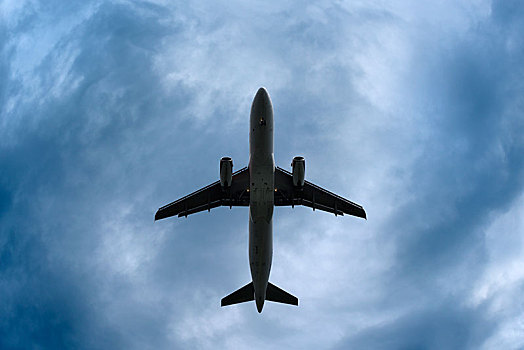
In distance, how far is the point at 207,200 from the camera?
50.3m

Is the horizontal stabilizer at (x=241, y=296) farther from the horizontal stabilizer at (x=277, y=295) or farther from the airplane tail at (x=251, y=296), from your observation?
the horizontal stabilizer at (x=277, y=295)

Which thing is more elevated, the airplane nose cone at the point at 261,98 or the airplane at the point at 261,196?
the airplane nose cone at the point at 261,98

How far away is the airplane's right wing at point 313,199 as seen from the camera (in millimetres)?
48925

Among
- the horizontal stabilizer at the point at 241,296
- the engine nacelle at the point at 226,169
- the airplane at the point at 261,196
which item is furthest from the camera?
the horizontal stabilizer at the point at 241,296

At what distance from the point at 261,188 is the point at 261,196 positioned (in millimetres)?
798

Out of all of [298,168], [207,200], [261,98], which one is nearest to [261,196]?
[298,168]

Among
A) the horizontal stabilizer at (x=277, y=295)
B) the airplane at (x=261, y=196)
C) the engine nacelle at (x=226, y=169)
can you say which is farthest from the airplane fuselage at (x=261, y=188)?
the horizontal stabilizer at (x=277, y=295)

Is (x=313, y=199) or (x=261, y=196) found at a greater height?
(x=313, y=199)

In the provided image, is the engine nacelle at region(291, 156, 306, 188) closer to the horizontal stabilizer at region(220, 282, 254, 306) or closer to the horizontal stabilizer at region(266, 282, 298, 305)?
the horizontal stabilizer at region(266, 282, 298, 305)

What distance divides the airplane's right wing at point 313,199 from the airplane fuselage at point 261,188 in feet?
18.5

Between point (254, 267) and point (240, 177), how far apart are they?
8.76m

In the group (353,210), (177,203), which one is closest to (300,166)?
(353,210)

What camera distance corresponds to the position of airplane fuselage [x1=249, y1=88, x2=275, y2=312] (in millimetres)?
40000

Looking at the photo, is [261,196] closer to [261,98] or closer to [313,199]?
[261,98]
